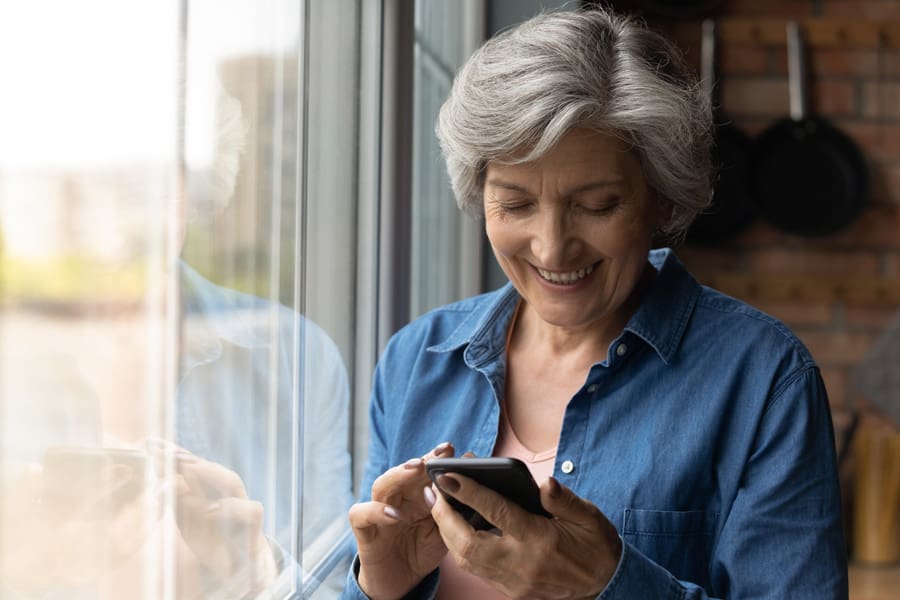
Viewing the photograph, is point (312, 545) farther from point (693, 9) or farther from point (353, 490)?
point (693, 9)

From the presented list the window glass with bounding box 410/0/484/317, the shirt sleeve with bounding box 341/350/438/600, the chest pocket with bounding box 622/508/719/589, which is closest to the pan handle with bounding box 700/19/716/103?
the window glass with bounding box 410/0/484/317

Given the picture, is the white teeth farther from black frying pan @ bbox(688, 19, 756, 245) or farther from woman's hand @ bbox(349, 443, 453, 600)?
black frying pan @ bbox(688, 19, 756, 245)

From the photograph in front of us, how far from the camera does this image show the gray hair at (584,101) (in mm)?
973

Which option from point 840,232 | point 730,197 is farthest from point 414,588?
point 840,232

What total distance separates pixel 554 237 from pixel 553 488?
0.26 metres

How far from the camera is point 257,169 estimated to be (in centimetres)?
94

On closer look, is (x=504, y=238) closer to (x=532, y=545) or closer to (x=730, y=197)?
(x=532, y=545)

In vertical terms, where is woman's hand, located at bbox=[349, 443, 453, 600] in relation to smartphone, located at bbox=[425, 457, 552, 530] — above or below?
below

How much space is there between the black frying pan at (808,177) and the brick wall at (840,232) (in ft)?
0.12

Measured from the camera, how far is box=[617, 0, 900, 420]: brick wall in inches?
118

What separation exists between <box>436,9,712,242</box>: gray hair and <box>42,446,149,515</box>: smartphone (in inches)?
Answer: 18.3

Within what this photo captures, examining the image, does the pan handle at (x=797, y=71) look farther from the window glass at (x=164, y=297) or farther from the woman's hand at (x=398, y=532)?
the woman's hand at (x=398, y=532)

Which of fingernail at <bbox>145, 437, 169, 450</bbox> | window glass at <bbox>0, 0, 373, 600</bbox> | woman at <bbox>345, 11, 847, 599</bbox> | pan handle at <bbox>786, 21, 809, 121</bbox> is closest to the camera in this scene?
window glass at <bbox>0, 0, 373, 600</bbox>

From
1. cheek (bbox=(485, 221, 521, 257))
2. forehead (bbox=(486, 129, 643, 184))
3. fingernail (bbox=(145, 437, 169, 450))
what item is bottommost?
fingernail (bbox=(145, 437, 169, 450))
